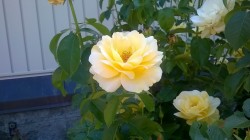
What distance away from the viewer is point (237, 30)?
1183 millimetres

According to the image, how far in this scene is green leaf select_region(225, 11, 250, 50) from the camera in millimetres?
1180

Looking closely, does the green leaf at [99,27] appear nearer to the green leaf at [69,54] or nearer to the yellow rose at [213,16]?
the green leaf at [69,54]

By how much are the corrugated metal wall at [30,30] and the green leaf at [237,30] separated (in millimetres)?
2875

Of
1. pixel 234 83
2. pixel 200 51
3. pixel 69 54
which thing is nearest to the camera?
pixel 69 54

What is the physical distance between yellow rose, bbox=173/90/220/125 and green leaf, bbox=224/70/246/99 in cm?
5

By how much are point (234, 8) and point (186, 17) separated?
0.54 meters

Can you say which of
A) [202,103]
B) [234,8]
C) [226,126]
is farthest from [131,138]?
[234,8]

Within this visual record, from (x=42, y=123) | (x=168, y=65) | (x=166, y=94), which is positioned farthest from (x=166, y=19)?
(x=42, y=123)

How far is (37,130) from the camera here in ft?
12.9

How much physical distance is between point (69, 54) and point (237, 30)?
45cm

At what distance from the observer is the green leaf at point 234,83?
4.21 ft

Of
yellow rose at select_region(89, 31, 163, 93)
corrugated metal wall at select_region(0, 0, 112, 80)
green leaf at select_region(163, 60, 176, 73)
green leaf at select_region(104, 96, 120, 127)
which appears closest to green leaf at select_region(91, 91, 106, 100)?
green leaf at select_region(104, 96, 120, 127)

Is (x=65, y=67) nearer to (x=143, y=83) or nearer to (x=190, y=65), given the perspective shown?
(x=143, y=83)

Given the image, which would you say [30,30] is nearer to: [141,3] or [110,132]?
[141,3]
